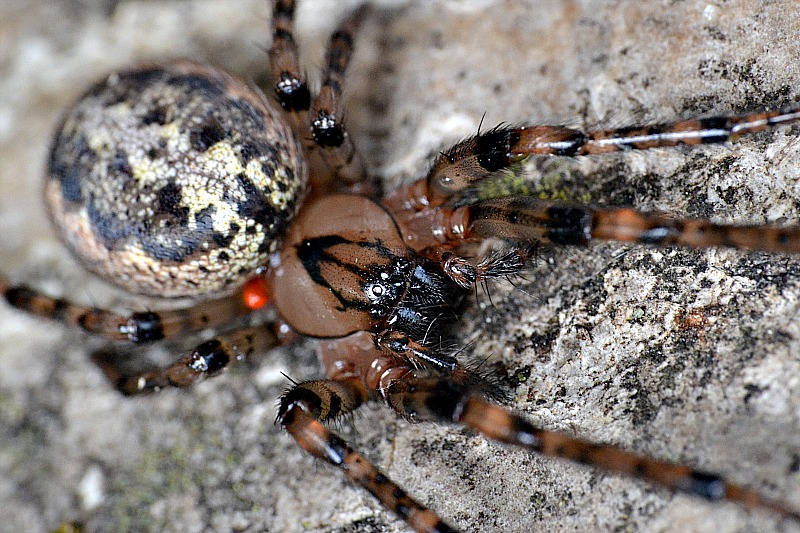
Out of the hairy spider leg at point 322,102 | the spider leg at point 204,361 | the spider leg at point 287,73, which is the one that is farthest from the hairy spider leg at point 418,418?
the spider leg at point 287,73

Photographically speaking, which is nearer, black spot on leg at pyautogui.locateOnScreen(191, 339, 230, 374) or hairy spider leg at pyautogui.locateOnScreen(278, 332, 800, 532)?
hairy spider leg at pyautogui.locateOnScreen(278, 332, 800, 532)

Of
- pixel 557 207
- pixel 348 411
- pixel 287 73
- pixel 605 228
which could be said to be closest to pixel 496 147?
pixel 557 207

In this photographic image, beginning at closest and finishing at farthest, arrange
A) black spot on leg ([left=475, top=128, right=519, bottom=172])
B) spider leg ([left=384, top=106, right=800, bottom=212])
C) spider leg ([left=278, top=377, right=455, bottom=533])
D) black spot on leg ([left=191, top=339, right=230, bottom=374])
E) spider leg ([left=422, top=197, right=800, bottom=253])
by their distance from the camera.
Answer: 1. spider leg ([left=422, top=197, right=800, bottom=253])
2. spider leg ([left=384, top=106, right=800, bottom=212])
3. spider leg ([left=278, top=377, right=455, bottom=533])
4. black spot on leg ([left=475, top=128, right=519, bottom=172])
5. black spot on leg ([left=191, top=339, right=230, bottom=374])

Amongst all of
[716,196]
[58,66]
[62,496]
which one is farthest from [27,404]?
[716,196]

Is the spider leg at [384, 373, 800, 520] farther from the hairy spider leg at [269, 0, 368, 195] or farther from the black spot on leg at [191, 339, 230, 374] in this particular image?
the hairy spider leg at [269, 0, 368, 195]

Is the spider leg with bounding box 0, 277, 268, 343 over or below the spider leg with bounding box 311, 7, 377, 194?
below

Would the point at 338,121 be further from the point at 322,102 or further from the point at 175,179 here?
the point at 175,179

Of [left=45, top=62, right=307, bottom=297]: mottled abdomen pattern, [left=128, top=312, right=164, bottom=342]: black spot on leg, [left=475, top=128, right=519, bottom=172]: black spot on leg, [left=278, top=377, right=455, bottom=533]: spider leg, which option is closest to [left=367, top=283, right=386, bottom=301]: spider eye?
[left=278, top=377, right=455, bottom=533]: spider leg
